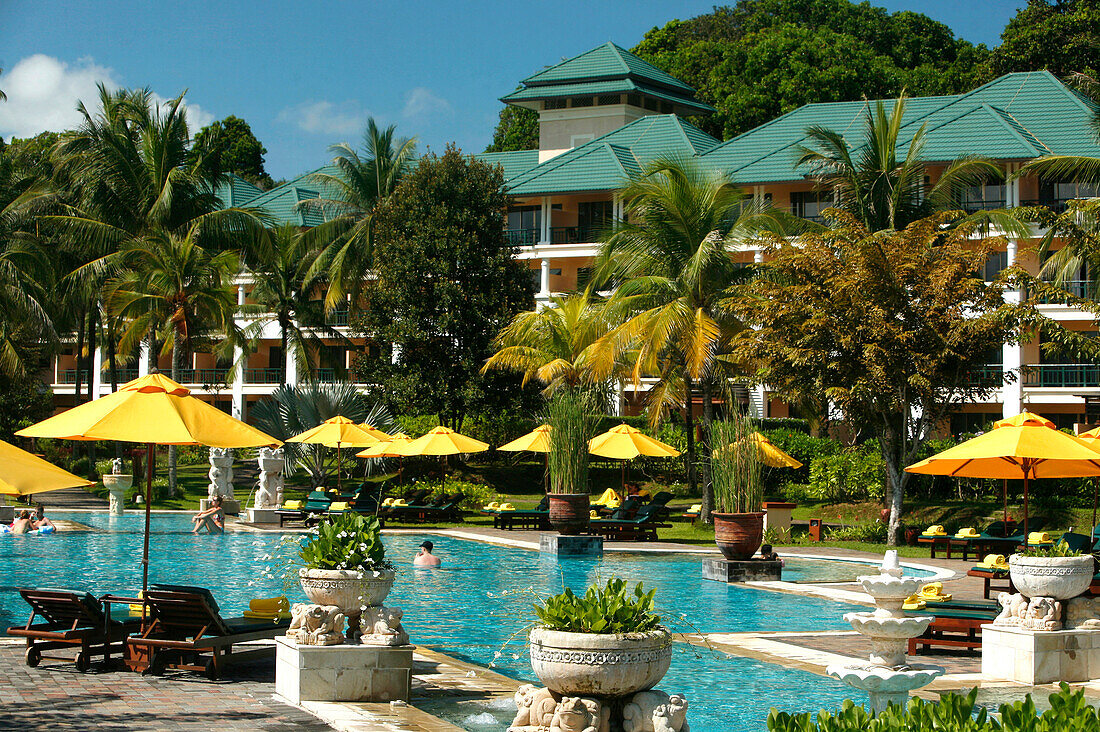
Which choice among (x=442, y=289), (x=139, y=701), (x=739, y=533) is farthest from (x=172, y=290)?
(x=139, y=701)

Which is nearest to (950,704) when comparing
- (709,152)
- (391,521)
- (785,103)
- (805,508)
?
(391,521)

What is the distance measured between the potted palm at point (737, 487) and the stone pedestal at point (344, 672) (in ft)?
31.0

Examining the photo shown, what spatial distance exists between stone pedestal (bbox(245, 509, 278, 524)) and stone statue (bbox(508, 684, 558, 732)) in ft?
71.7

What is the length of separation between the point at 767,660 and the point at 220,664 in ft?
15.9

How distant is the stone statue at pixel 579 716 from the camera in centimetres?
584

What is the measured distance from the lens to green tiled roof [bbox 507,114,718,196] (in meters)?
45.1

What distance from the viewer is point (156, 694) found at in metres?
8.33

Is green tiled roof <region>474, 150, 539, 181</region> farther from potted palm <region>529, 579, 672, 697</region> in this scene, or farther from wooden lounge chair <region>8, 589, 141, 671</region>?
potted palm <region>529, 579, 672, 697</region>

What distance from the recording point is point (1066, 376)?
39.2 metres

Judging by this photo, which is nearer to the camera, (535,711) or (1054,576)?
(535,711)

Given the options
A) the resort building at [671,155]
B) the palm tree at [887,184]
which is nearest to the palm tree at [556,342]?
the resort building at [671,155]

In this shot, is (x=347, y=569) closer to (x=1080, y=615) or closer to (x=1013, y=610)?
(x=1013, y=610)

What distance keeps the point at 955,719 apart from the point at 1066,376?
3868cm

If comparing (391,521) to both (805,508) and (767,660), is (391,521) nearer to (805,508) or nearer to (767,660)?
(805,508)
